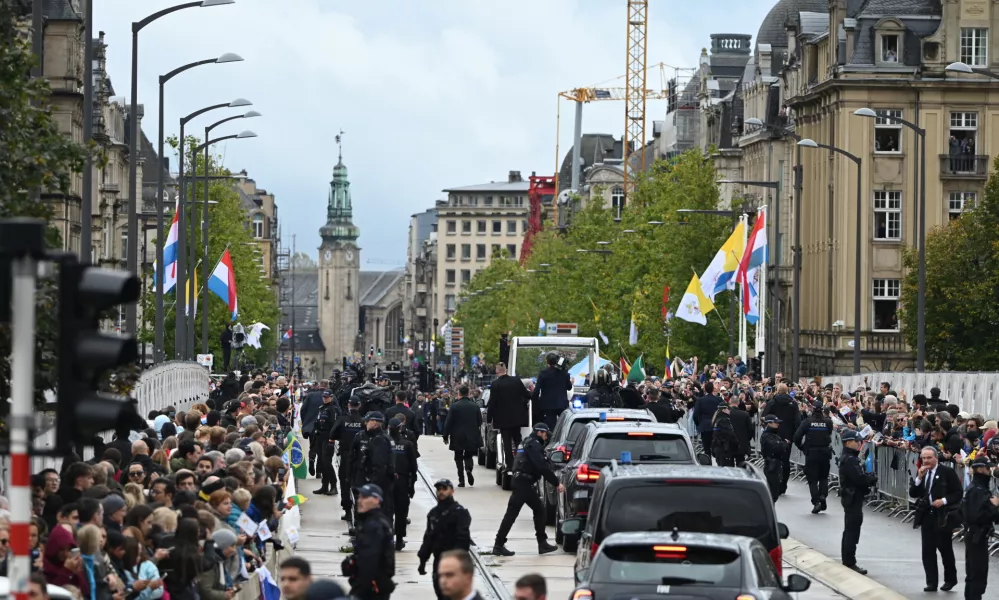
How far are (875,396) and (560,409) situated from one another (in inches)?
228

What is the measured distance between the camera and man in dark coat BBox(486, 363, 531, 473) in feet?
106

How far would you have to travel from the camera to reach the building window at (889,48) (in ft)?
239

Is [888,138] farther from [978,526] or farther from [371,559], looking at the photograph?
[371,559]

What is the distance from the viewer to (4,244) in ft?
25.0

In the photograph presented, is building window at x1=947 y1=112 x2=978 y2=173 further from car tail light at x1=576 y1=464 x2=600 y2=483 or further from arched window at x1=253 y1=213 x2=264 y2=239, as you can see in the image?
arched window at x1=253 y1=213 x2=264 y2=239

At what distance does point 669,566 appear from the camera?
43.7 feet

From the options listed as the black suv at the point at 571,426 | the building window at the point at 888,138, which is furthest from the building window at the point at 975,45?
the black suv at the point at 571,426

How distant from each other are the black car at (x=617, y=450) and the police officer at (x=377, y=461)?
2.03 m

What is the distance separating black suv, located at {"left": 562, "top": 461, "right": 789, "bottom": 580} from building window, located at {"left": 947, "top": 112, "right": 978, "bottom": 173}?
5731 centimetres

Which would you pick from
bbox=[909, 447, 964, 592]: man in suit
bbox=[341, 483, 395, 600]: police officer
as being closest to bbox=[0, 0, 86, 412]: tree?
bbox=[341, 483, 395, 600]: police officer

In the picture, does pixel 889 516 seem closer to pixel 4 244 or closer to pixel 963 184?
pixel 4 244

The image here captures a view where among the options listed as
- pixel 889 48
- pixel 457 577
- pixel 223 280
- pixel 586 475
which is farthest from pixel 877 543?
pixel 889 48

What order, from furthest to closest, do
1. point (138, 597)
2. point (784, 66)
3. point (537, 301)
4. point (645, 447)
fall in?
point (537, 301), point (784, 66), point (645, 447), point (138, 597)

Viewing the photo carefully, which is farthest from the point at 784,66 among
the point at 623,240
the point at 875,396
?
the point at 875,396
